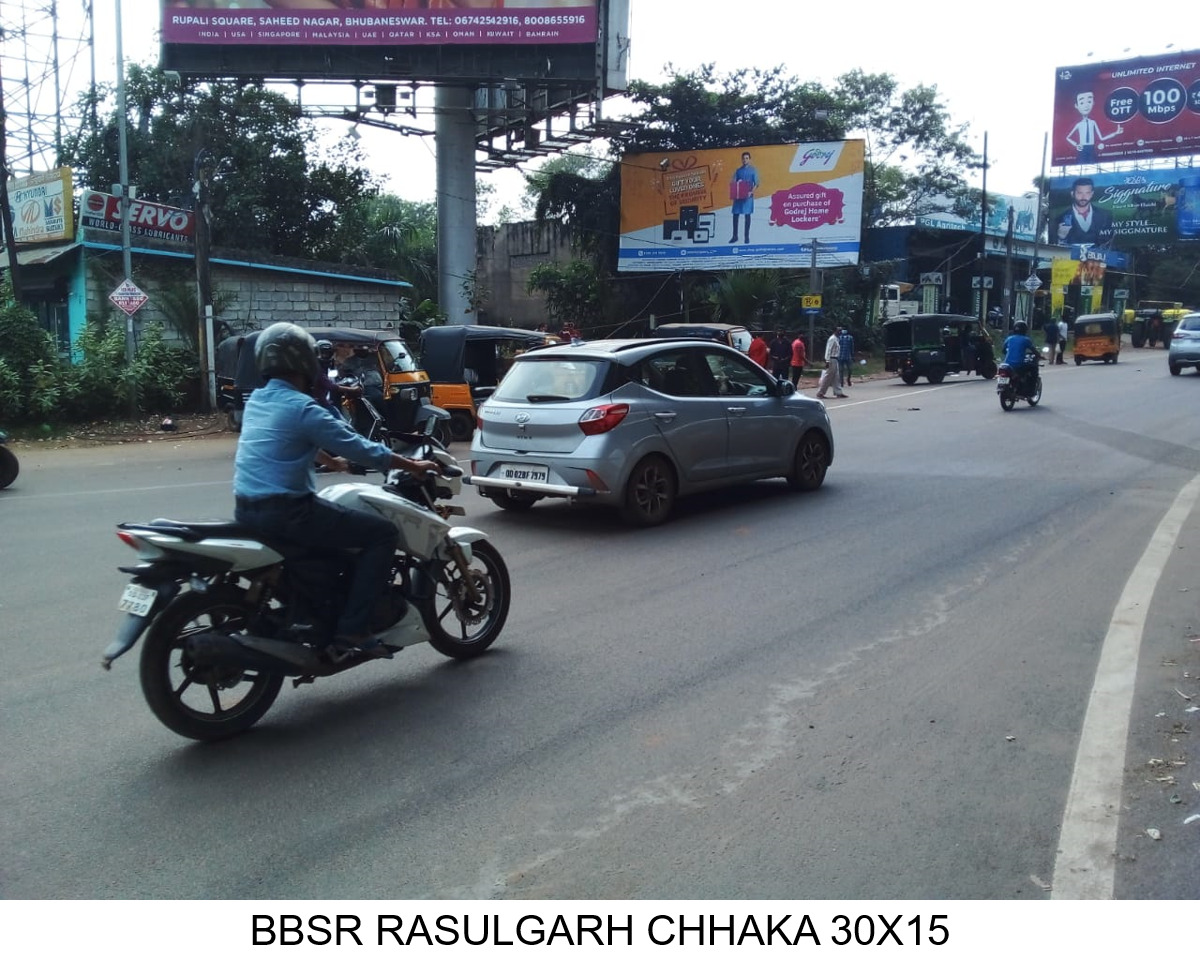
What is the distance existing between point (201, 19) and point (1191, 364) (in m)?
28.6

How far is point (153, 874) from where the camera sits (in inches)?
141

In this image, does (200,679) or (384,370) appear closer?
(200,679)

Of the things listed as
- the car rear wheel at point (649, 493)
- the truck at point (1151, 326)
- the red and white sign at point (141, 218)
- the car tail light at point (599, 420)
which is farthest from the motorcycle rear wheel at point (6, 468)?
the truck at point (1151, 326)

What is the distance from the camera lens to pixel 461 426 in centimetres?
1812

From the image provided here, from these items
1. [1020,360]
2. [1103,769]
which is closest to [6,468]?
[1103,769]

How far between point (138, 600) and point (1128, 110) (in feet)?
172

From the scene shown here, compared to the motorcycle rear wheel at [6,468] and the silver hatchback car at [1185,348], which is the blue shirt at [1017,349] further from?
the motorcycle rear wheel at [6,468]

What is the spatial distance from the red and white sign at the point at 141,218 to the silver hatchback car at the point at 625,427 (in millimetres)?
15447

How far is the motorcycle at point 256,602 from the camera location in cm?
449

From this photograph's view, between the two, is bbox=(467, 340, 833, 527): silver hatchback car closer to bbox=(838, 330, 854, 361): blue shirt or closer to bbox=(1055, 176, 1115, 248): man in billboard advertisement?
bbox=(838, 330, 854, 361): blue shirt

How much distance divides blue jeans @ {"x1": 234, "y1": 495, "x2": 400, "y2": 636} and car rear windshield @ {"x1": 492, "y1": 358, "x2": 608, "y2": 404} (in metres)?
4.59

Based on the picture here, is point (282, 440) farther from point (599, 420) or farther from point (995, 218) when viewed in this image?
point (995, 218)

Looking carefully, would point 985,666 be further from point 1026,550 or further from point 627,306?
point 627,306

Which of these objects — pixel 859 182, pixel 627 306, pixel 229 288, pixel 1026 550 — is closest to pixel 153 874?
pixel 1026 550
